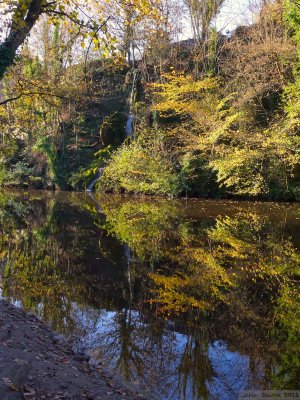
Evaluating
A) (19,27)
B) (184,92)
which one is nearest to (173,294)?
(19,27)

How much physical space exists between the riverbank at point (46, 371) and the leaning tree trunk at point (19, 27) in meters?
4.29

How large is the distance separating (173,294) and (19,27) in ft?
18.4

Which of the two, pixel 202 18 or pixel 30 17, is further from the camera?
pixel 202 18

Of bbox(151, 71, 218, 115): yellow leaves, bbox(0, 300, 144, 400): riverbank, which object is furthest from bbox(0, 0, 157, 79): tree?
bbox(151, 71, 218, 115): yellow leaves

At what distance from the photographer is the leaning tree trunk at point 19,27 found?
5.34 m

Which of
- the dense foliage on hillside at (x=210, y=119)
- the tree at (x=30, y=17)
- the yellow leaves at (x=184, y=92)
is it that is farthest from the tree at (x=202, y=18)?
the tree at (x=30, y=17)

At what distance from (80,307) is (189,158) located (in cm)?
1857

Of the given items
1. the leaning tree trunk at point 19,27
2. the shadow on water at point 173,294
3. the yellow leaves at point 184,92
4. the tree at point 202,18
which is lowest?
the shadow on water at point 173,294

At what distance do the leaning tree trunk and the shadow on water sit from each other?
453cm

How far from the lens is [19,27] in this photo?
5492 mm

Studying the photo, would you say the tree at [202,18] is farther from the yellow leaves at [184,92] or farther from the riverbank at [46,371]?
the riverbank at [46,371]

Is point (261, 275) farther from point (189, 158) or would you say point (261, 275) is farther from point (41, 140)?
point (41, 140)

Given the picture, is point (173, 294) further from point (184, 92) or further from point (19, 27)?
point (184, 92)

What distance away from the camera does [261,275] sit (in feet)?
28.8
